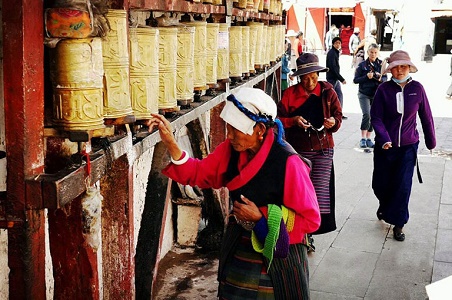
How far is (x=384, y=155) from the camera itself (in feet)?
18.2

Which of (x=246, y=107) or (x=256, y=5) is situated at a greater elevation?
(x=256, y=5)

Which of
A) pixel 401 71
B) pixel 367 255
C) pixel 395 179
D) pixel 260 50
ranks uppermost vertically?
pixel 260 50

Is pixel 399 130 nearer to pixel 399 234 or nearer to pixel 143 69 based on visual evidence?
pixel 399 234

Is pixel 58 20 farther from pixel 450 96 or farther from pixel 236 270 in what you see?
pixel 450 96

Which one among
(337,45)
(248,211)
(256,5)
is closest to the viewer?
(248,211)

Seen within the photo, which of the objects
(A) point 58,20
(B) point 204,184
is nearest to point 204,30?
(B) point 204,184

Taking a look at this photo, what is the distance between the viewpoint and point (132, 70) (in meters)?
2.68

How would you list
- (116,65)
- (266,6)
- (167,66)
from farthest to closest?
1. (266,6)
2. (167,66)
3. (116,65)

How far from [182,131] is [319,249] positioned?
4.89 feet

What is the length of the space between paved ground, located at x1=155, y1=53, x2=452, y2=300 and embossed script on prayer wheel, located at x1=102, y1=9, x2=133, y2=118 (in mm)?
2165

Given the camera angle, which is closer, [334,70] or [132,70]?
[132,70]

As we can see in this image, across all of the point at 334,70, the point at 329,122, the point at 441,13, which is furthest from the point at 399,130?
the point at 441,13

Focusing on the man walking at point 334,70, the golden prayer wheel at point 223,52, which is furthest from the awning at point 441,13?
the golden prayer wheel at point 223,52

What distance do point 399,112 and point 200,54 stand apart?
233 centimetres
